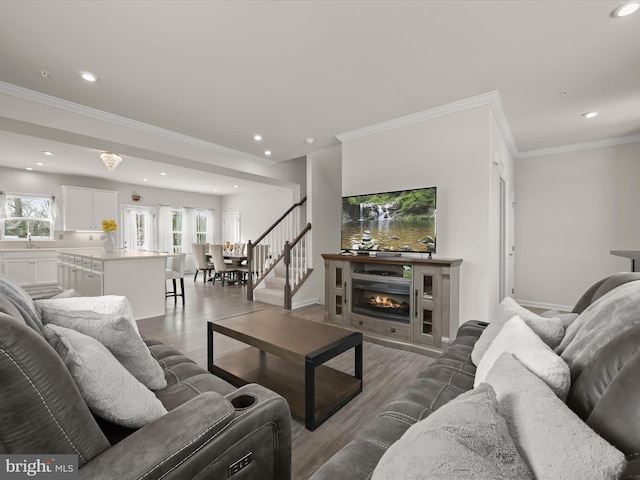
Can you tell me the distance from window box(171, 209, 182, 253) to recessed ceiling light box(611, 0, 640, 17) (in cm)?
984

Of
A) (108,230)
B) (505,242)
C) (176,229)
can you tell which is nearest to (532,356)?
(505,242)

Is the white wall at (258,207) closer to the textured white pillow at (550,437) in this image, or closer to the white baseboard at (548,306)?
the white baseboard at (548,306)

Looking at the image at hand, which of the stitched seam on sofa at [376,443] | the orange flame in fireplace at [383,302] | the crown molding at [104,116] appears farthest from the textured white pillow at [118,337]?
the crown molding at [104,116]

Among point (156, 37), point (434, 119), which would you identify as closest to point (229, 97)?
point (156, 37)

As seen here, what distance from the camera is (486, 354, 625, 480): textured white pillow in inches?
21.5

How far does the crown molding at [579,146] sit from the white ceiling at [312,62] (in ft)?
0.93

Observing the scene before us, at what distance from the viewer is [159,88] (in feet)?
9.77

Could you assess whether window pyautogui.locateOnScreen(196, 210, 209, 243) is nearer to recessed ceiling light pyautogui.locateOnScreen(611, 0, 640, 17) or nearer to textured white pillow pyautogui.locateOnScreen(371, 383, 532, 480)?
recessed ceiling light pyautogui.locateOnScreen(611, 0, 640, 17)

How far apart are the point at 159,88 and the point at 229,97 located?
0.67 metres

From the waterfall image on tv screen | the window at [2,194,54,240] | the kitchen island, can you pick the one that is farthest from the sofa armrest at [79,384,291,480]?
the window at [2,194,54,240]

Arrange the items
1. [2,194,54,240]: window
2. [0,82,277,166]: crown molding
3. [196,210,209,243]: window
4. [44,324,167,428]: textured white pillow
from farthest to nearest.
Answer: [196,210,209,243]: window → [2,194,54,240]: window → [0,82,277,166]: crown molding → [44,324,167,428]: textured white pillow

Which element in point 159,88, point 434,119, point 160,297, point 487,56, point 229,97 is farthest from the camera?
point 160,297

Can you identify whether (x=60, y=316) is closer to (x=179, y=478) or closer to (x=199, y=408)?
(x=199, y=408)

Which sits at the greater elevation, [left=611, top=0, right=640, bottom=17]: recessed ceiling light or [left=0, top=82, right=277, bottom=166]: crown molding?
[left=611, top=0, right=640, bottom=17]: recessed ceiling light
